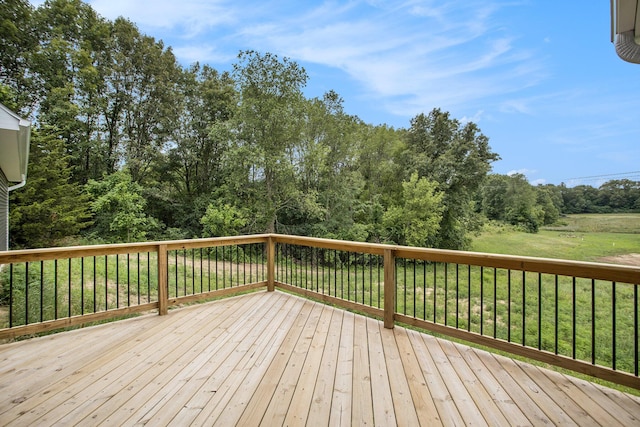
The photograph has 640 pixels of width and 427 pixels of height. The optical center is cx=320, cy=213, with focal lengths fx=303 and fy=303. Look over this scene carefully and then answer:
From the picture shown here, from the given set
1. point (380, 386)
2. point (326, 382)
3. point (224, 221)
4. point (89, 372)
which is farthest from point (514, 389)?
point (224, 221)

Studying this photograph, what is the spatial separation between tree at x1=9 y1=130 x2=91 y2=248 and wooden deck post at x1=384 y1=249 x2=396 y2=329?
10156mm

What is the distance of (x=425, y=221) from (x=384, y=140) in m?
4.73

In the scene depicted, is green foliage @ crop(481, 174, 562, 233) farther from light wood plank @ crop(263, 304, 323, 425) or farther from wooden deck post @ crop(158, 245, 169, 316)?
wooden deck post @ crop(158, 245, 169, 316)

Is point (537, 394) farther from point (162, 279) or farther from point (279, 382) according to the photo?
point (162, 279)

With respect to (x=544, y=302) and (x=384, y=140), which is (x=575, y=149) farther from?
(x=384, y=140)

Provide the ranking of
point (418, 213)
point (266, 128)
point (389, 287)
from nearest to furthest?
point (389, 287), point (266, 128), point (418, 213)

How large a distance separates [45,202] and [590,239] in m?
14.6

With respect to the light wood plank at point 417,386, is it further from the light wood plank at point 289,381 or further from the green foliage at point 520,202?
the green foliage at point 520,202

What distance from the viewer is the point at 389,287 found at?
3.13 meters

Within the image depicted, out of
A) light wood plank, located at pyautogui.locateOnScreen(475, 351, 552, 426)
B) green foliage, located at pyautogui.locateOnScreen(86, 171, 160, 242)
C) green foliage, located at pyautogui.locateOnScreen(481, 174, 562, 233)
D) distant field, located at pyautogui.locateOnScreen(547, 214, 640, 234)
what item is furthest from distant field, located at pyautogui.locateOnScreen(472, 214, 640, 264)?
green foliage, located at pyautogui.locateOnScreen(86, 171, 160, 242)

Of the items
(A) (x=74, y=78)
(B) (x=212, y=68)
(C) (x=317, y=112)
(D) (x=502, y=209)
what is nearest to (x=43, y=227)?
(A) (x=74, y=78)

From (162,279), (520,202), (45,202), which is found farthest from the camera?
(520,202)

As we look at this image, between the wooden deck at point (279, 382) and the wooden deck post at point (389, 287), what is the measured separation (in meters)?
0.11

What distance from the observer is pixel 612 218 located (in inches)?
266
